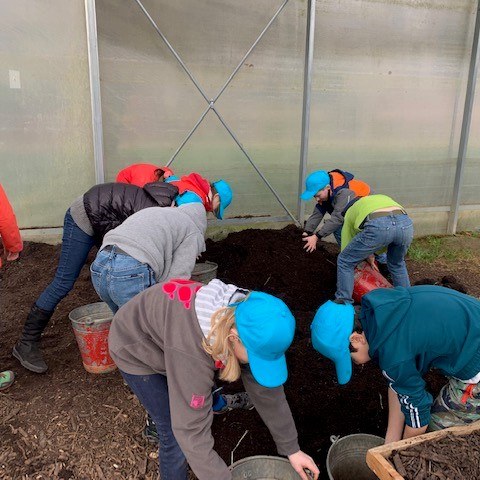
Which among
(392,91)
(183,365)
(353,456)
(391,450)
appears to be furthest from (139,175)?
(392,91)

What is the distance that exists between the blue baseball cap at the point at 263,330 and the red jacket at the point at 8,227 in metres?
1.81

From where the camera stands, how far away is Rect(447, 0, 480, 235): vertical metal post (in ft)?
20.3

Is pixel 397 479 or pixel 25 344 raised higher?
pixel 397 479

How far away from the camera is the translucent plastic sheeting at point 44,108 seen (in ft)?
14.6

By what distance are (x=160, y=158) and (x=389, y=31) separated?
342 centimetres

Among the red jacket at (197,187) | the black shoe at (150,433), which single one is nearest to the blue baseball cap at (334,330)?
the black shoe at (150,433)

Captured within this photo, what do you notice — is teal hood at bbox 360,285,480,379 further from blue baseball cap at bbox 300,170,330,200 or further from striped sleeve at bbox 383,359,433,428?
blue baseball cap at bbox 300,170,330,200

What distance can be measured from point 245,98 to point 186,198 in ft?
9.61

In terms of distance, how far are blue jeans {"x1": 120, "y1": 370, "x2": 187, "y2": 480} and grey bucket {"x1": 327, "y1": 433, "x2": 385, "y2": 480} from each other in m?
0.73

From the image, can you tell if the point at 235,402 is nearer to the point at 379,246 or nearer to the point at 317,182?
the point at 379,246

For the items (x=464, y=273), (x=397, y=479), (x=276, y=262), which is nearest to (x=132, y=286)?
(x=397, y=479)

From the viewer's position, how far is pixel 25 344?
3080 millimetres

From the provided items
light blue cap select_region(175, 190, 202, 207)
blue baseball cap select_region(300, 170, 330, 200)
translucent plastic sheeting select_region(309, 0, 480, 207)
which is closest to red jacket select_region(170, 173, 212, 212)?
light blue cap select_region(175, 190, 202, 207)

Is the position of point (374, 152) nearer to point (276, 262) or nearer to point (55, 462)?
point (276, 262)
